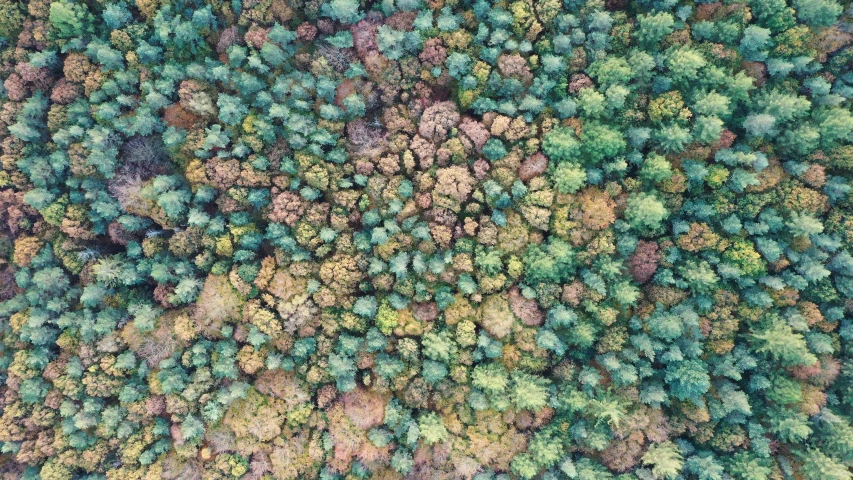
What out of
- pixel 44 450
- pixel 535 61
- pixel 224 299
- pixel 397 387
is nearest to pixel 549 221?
pixel 535 61

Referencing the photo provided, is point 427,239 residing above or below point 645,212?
below

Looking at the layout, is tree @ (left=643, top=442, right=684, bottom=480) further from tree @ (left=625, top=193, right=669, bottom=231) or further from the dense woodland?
tree @ (left=625, top=193, right=669, bottom=231)

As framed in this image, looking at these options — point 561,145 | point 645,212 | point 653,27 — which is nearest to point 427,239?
point 561,145

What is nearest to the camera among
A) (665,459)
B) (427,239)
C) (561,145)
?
(665,459)

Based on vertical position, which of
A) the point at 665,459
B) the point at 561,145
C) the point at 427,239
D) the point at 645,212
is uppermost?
the point at 561,145

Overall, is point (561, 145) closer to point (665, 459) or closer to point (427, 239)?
point (427, 239)

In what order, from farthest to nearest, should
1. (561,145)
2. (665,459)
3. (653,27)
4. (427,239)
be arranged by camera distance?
1. (427,239)
2. (561,145)
3. (665,459)
4. (653,27)

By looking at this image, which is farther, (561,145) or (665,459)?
(561,145)

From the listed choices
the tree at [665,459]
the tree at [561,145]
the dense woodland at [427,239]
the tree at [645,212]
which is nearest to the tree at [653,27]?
the dense woodland at [427,239]

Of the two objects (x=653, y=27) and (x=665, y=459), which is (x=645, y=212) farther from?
(x=665, y=459)
